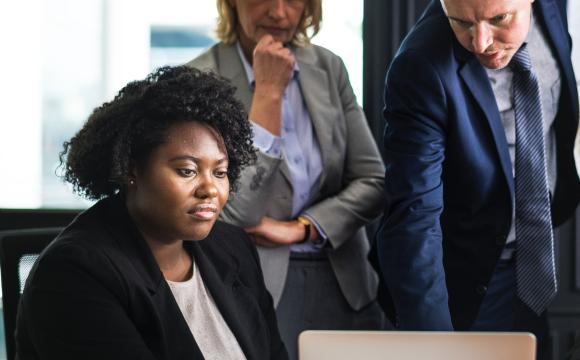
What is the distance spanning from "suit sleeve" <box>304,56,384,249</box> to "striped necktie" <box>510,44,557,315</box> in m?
0.45

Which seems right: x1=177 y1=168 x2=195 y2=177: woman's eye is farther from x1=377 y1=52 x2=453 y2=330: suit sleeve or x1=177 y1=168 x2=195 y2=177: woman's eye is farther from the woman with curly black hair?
x1=377 y1=52 x2=453 y2=330: suit sleeve

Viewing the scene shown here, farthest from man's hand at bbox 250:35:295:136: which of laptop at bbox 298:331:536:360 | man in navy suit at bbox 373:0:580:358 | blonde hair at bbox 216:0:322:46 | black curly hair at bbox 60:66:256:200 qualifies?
laptop at bbox 298:331:536:360

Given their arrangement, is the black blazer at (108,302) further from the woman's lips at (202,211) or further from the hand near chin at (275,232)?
the hand near chin at (275,232)

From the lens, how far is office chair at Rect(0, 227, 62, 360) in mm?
2131

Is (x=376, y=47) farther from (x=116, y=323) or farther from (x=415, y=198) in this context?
(x=116, y=323)

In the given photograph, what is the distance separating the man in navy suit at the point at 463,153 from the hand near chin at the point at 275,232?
0.30 m

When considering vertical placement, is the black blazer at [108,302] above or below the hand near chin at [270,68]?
below

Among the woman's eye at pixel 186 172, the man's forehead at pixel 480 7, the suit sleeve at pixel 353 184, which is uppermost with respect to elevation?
the man's forehead at pixel 480 7

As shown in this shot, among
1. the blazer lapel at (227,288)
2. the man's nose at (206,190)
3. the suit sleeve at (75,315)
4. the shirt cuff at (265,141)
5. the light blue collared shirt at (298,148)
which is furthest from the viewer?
the light blue collared shirt at (298,148)

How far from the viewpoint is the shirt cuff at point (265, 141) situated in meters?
2.47

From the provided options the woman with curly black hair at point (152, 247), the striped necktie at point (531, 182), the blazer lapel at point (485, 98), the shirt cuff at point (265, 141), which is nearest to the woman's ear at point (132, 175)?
the woman with curly black hair at point (152, 247)

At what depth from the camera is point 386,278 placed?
2.28 m

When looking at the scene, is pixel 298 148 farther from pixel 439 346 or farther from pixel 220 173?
pixel 439 346

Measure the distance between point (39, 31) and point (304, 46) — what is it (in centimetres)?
107
